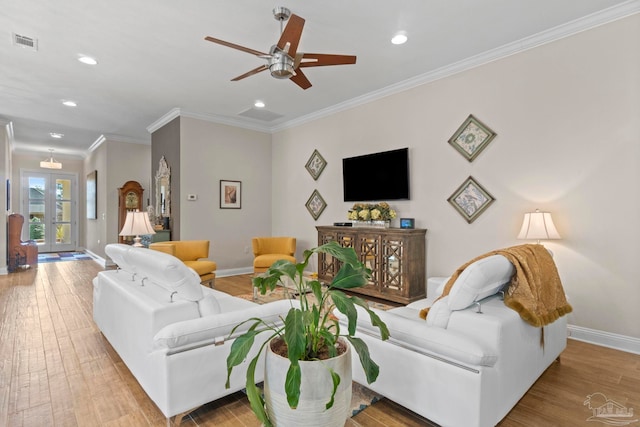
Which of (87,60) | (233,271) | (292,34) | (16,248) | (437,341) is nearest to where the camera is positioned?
(437,341)

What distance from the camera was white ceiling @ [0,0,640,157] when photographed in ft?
9.36

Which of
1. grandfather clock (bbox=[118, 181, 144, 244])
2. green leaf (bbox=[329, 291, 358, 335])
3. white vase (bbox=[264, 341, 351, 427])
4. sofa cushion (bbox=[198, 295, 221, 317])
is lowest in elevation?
white vase (bbox=[264, 341, 351, 427])

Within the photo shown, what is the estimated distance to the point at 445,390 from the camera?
1.63 meters

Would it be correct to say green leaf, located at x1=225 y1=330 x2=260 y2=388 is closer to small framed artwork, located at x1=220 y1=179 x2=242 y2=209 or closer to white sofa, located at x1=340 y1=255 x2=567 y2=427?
white sofa, located at x1=340 y1=255 x2=567 y2=427

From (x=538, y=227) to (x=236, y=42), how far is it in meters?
3.38

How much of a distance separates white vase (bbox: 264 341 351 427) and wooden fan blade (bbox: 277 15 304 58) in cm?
217

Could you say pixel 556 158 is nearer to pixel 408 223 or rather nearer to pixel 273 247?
pixel 408 223

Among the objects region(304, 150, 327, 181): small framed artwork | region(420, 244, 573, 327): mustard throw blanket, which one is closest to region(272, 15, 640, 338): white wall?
region(420, 244, 573, 327): mustard throw blanket

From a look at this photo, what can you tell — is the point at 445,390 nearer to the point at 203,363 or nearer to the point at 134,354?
the point at 203,363

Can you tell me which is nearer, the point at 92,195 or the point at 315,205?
the point at 315,205

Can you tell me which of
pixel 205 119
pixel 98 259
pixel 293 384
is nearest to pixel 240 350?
pixel 293 384

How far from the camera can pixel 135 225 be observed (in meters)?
4.12

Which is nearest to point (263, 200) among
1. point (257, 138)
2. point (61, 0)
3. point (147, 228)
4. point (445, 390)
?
point (257, 138)

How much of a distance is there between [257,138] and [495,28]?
177 inches
